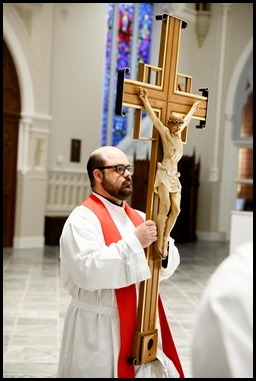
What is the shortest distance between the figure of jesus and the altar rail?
894 centimetres

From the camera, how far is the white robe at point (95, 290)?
2533 mm

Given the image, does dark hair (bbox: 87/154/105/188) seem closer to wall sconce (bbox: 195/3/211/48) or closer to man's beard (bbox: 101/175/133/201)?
man's beard (bbox: 101/175/133/201)

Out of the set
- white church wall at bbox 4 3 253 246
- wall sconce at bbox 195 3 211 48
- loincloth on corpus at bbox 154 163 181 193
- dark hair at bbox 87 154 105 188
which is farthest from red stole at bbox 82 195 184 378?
wall sconce at bbox 195 3 211 48

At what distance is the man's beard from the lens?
2.78 m

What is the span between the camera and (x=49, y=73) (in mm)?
11008

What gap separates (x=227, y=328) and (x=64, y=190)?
35.7 ft

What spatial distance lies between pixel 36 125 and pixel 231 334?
10.3m

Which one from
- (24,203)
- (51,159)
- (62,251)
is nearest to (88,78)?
(51,159)

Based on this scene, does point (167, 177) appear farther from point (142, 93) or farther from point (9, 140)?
point (9, 140)

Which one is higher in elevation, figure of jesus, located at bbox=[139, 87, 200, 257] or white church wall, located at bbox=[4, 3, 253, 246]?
white church wall, located at bbox=[4, 3, 253, 246]

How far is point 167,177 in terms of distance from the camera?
2662 millimetres

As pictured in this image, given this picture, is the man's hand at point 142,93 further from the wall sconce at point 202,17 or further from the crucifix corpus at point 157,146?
the wall sconce at point 202,17

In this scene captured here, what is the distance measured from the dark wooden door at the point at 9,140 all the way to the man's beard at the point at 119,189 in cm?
820

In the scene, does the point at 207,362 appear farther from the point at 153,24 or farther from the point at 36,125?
the point at 153,24
